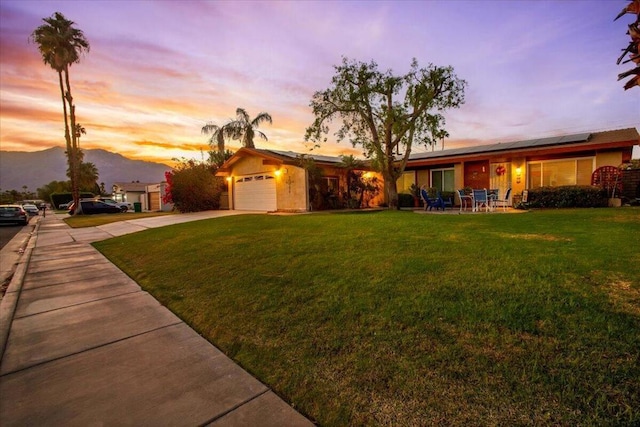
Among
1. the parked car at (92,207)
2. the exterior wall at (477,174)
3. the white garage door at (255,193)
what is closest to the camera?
the exterior wall at (477,174)

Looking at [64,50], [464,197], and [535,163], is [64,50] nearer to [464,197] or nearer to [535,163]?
[464,197]

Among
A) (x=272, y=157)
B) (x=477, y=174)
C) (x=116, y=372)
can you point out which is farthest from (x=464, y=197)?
(x=116, y=372)

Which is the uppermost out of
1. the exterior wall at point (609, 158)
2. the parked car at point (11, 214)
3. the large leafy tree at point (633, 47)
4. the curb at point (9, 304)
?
the large leafy tree at point (633, 47)

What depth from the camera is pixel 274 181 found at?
18.7 m

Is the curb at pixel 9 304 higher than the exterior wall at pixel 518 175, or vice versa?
the exterior wall at pixel 518 175

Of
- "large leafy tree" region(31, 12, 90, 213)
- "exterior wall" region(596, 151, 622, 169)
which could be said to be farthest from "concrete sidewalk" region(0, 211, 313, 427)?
"large leafy tree" region(31, 12, 90, 213)

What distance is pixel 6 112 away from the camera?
20.2m

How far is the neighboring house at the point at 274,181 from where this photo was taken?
17.1 meters

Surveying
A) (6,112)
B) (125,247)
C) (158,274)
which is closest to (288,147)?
(6,112)

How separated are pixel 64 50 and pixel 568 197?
38.1 meters

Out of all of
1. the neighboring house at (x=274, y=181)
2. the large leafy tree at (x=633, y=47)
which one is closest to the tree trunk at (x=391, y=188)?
the neighboring house at (x=274, y=181)

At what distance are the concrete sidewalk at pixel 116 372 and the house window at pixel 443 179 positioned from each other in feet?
59.9

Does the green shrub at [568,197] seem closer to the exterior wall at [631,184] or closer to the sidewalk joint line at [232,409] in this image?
the exterior wall at [631,184]

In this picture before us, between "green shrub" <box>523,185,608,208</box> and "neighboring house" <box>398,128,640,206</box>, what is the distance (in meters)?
2.47
